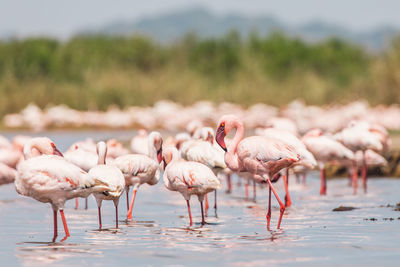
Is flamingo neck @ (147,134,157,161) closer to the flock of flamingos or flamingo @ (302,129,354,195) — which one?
the flock of flamingos

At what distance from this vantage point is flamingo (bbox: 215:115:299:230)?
966 centimetres

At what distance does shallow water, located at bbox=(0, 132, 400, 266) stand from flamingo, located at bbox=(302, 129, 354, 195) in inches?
32.6

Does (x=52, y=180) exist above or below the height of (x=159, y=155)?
below

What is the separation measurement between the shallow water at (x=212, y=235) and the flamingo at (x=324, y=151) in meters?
0.83

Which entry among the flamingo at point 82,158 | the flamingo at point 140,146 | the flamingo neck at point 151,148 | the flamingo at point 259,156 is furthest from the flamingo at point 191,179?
the flamingo at point 140,146

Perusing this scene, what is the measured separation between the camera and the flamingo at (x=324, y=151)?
1398 cm

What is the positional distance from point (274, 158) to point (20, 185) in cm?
312

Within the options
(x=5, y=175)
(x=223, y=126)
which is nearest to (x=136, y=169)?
(x=223, y=126)

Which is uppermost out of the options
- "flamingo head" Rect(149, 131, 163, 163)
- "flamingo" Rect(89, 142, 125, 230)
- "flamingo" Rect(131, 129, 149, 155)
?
"flamingo" Rect(131, 129, 149, 155)

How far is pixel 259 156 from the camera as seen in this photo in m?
9.73

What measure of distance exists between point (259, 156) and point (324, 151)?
450 centimetres

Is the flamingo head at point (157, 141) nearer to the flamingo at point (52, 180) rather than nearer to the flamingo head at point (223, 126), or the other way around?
the flamingo head at point (223, 126)

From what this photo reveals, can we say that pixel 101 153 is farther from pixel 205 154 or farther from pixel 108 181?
pixel 205 154

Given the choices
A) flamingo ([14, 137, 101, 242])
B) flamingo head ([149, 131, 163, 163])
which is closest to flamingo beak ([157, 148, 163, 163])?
flamingo head ([149, 131, 163, 163])
